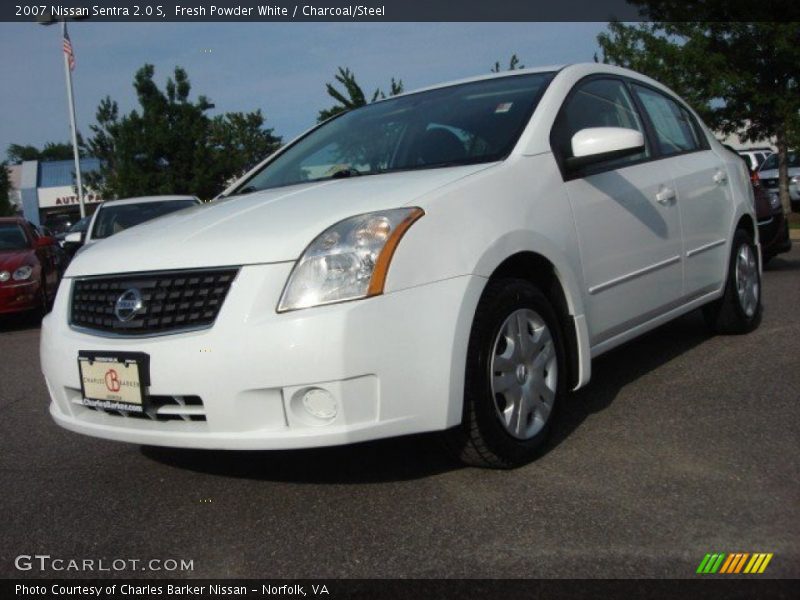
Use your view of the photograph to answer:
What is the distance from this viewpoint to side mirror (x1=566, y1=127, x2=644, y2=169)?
369cm

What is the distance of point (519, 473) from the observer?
3301mm

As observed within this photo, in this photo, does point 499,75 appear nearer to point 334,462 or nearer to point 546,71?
point 546,71

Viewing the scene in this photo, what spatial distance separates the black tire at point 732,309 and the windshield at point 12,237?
8.21 m

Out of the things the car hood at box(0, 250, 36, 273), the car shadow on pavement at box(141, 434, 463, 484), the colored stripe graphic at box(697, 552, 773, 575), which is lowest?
the car shadow on pavement at box(141, 434, 463, 484)

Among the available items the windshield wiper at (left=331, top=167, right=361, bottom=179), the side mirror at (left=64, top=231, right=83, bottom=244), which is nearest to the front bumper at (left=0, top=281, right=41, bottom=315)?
the side mirror at (left=64, top=231, right=83, bottom=244)

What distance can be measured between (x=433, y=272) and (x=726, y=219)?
9.44ft

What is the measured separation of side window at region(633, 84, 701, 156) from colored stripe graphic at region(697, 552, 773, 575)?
267 cm

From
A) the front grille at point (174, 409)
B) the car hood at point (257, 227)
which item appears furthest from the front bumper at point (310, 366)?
the car hood at point (257, 227)

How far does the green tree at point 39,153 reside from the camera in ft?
335

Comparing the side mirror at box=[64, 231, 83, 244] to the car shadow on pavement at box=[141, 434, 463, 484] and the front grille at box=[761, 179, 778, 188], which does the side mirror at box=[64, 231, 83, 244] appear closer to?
the car shadow on pavement at box=[141, 434, 463, 484]

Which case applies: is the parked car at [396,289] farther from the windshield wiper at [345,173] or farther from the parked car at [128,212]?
the parked car at [128,212]
